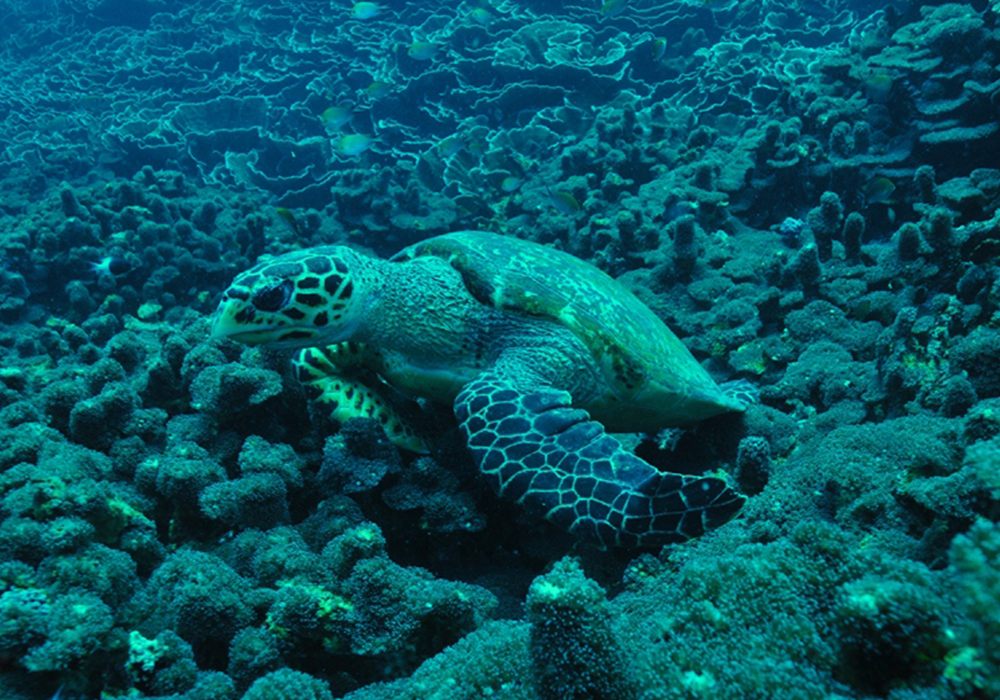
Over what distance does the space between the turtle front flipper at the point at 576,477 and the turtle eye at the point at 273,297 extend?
2.97 ft

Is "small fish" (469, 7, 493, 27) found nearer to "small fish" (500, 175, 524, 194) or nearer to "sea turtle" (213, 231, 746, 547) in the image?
"small fish" (500, 175, 524, 194)

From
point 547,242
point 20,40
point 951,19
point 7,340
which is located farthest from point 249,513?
point 20,40

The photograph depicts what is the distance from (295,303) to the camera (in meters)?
2.48

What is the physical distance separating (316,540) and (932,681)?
1.69m

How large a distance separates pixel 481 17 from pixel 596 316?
9.75m

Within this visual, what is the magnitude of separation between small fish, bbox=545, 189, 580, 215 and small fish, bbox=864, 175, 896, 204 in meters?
2.60

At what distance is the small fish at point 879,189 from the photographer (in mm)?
4609

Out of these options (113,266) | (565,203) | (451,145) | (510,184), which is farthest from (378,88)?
(113,266)

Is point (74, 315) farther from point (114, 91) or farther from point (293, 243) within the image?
point (114, 91)

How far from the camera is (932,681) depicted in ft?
2.73

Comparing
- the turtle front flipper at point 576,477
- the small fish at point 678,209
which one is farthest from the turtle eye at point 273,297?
the small fish at point 678,209

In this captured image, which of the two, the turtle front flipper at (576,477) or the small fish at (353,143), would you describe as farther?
the small fish at (353,143)

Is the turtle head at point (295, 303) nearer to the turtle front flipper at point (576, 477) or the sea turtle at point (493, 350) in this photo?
the sea turtle at point (493, 350)

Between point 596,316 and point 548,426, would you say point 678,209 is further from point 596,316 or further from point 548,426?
point 548,426
